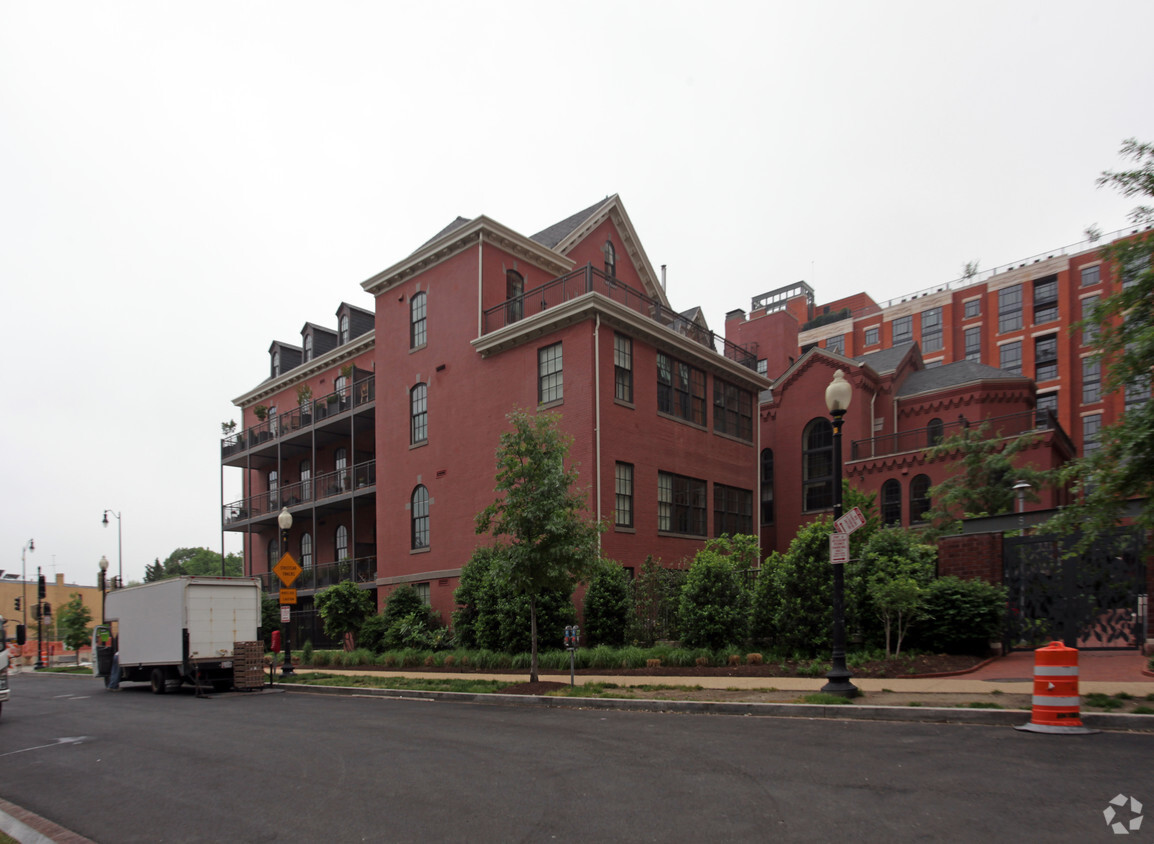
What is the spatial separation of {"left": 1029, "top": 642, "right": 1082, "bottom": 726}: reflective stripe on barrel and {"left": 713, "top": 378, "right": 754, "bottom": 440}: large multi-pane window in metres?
21.0

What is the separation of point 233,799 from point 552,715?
612cm

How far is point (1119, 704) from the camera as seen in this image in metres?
9.79

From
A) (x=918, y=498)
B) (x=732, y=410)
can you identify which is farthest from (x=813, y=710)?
(x=918, y=498)

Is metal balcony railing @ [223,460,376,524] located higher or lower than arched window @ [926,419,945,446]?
lower

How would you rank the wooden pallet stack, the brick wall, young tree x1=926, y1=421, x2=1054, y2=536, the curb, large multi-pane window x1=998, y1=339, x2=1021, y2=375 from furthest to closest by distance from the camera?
1. large multi-pane window x1=998, y1=339, x2=1021, y2=375
2. young tree x1=926, y1=421, x2=1054, y2=536
3. the wooden pallet stack
4. the brick wall
5. the curb

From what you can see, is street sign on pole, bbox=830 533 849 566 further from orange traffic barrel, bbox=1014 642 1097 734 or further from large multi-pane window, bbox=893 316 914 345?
large multi-pane window, bbox=893 316 914 345

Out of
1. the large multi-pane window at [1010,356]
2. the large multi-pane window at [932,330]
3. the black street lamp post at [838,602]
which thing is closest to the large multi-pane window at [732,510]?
the black street lamp post at [838,602]

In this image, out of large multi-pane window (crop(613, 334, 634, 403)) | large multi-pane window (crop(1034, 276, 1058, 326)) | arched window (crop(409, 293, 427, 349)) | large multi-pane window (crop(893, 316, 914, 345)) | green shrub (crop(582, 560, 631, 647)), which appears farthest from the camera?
large multi-pane window (crop(893, 316, 914, 345))

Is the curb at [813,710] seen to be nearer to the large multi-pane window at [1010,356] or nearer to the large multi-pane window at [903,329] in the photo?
the large multi-pane window at [1010,356]

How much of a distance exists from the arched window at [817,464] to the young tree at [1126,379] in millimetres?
25526

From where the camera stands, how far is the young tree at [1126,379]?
9836 mm

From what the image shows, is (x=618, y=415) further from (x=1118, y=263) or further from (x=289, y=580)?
(x=1118, y=263)

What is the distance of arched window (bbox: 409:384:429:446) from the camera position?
98.8ft

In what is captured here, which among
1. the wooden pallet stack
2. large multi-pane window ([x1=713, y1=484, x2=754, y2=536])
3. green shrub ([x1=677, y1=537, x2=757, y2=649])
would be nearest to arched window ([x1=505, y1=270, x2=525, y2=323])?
large multi-pane window ([x1=713, y1=484, x2=754, y2=536])
